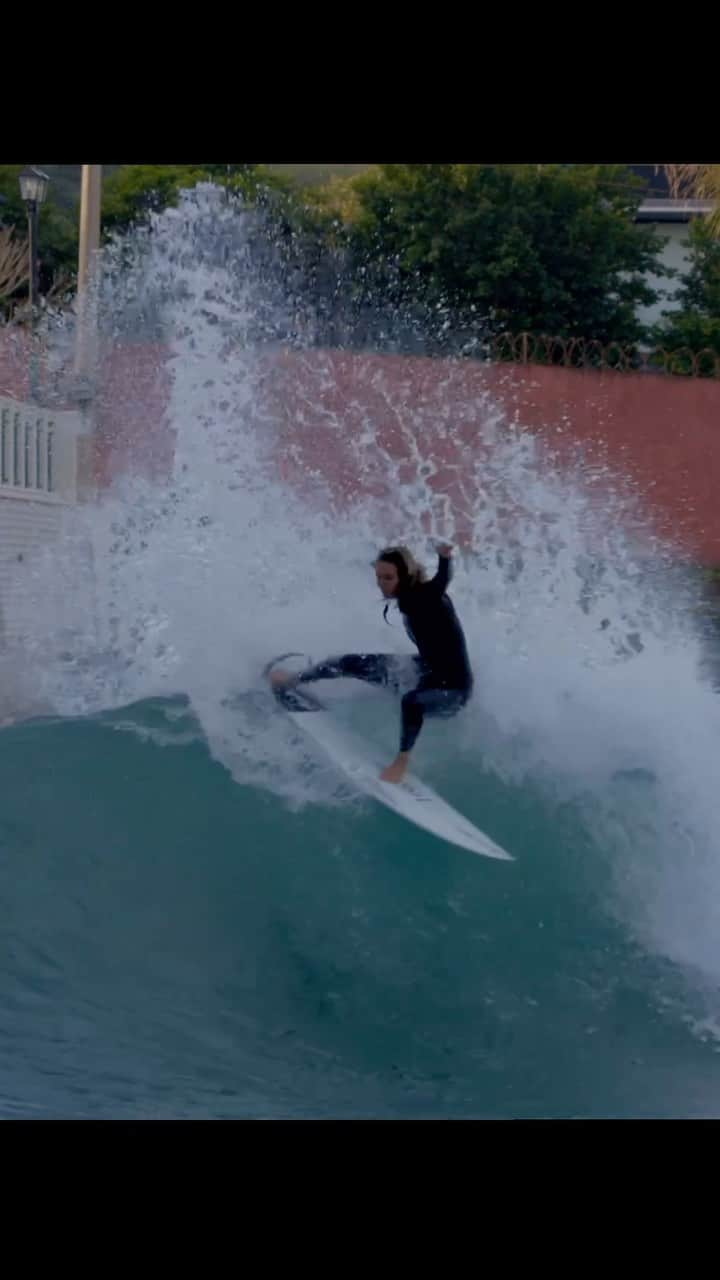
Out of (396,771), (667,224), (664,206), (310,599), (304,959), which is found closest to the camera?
(304,959)

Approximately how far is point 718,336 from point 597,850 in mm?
1781

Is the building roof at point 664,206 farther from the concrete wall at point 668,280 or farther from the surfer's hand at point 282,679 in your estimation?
the surfer's hand at point 282,679

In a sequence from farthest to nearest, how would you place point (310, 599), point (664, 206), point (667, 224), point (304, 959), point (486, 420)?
point (664, 206), point (667, 224), point (486, 420), point (310, 599), point (304, 959)

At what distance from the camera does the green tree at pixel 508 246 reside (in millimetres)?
4543

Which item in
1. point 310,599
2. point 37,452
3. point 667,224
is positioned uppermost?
point 667,224

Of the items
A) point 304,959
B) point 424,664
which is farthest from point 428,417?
point 304,959

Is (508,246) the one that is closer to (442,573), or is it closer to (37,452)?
(442,573)

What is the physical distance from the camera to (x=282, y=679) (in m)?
4.52

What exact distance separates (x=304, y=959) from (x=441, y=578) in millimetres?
1274

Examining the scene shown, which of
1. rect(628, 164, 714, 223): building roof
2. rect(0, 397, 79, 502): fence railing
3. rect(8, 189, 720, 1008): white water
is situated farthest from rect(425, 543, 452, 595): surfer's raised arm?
rect(628, 164, 714, 223): building roof

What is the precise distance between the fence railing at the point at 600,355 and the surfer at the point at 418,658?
726mm
